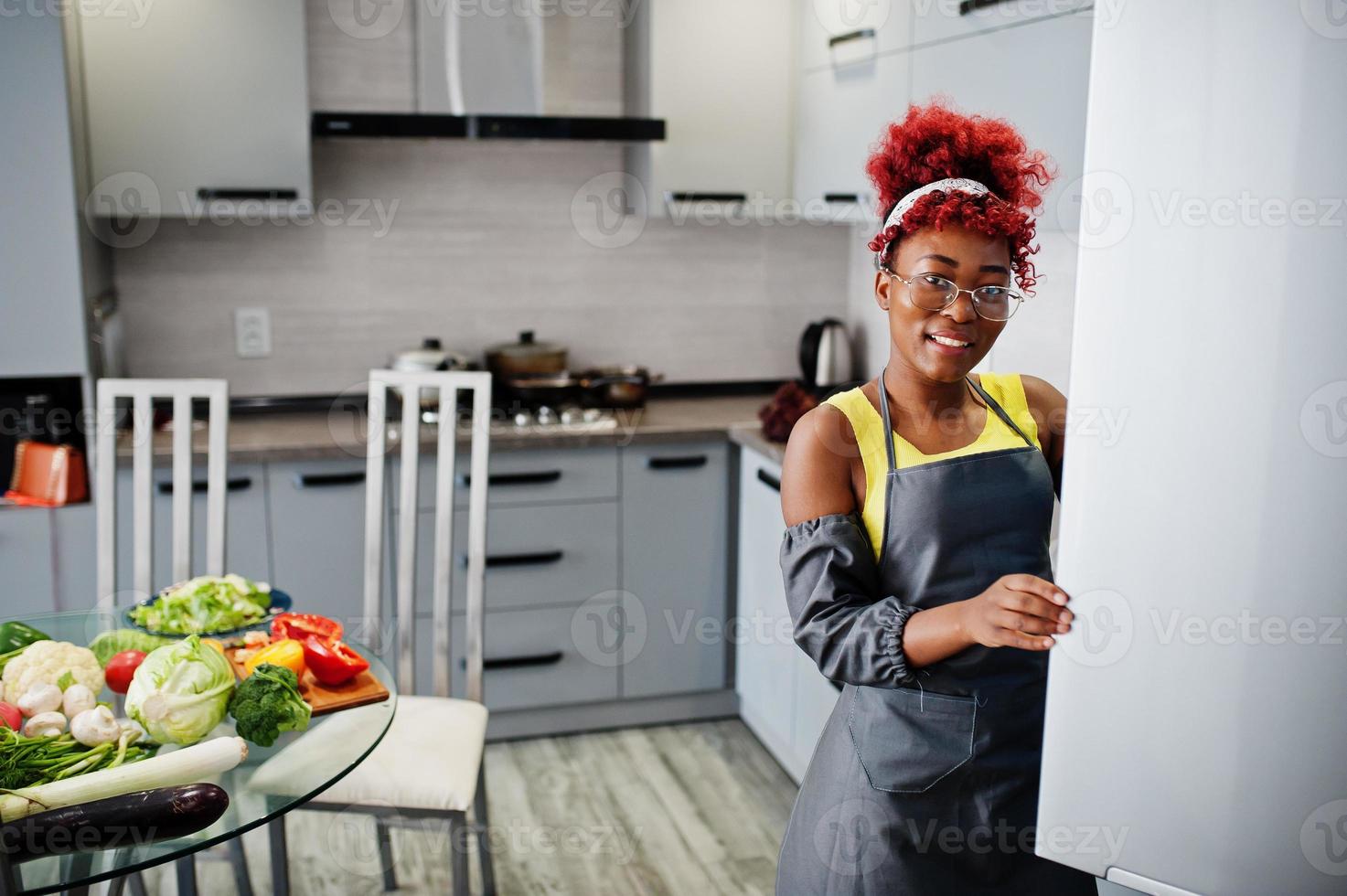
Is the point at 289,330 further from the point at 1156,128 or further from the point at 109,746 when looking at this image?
the point at 1156,128

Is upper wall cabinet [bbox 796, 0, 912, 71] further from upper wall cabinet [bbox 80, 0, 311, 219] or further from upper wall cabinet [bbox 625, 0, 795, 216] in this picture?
upper wall cabinet [bbox 80, 0, 311, 219]

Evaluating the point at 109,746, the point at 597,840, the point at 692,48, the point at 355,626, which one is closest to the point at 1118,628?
the point at 109,746

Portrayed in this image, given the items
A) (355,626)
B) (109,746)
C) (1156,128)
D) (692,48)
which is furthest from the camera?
(692,48)

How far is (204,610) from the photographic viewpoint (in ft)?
5.71

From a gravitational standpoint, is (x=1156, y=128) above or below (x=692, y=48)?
below

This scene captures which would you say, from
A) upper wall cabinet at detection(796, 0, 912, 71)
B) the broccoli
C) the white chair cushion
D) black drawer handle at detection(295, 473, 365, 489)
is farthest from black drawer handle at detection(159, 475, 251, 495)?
upper wall cabinet at detection(796, 0, 912, 71)

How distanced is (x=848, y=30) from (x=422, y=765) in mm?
1960

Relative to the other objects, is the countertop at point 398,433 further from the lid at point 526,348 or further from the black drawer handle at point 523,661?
the black drawer handle at point 523,661

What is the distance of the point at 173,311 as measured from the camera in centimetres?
313

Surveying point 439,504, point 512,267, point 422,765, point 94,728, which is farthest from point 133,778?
point 512,267

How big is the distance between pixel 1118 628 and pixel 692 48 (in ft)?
8.55

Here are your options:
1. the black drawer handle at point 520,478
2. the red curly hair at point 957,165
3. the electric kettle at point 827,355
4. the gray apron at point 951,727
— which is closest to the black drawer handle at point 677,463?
the black drawer handle at point 520,478

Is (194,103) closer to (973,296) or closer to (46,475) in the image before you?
(46,475)

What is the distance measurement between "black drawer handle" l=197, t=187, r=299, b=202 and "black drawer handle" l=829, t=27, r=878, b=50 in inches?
54.5
